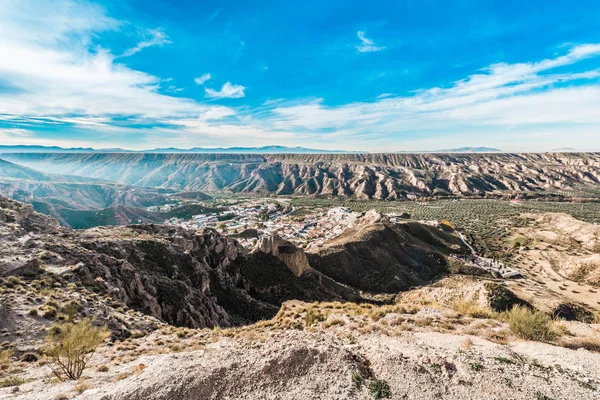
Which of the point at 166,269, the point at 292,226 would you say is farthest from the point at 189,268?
the point at 292,226

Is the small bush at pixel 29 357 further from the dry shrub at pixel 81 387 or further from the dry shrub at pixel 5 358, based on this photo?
the dry shrub at pixel 81 387

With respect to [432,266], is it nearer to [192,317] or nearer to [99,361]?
[192,317]

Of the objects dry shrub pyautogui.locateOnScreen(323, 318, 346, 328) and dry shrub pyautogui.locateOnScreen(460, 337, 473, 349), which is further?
dry shrub pyautogui.locateOnScreen(323, 318, 346, 328)

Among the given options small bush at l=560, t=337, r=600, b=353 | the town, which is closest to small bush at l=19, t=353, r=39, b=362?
small bush at l=560, t=337, r=600, b=353

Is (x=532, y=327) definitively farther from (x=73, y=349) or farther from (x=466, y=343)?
(x=73, y=349)

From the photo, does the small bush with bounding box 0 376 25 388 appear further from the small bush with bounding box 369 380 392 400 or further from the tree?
the small bush with bounding box 369 380 392 400

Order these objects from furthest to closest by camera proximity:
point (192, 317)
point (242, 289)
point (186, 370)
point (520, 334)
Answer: point (242, 289)
point (192, 317)
point (520, 334)
point (186, 370)

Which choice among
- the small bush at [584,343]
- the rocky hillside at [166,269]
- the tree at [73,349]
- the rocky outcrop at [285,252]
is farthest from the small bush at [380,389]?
the rocky outcrop at [285,252]

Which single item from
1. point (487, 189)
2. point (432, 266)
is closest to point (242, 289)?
point (432, 266)
